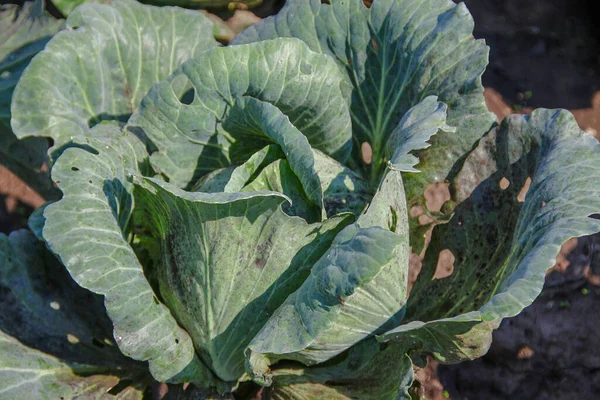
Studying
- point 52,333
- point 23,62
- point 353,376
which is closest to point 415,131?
point 353,376

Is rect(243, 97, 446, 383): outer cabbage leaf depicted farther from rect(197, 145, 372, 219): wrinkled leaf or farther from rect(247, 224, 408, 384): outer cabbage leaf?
rect(197, 145, 372, 219): wrinkled leaf

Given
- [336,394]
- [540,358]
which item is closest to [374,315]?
[336,394]

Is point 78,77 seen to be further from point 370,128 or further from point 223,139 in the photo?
point 370,128

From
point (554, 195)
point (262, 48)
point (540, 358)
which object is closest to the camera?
point (554, 195)

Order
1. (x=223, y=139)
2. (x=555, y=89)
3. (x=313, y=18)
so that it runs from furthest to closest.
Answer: (x=555, y=89) → (x=313, y=18) → (x=223, y=139)

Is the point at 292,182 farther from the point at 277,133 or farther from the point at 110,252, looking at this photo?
the point at 110,252

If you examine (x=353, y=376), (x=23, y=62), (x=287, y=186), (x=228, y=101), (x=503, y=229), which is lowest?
(x=353, y=376)
